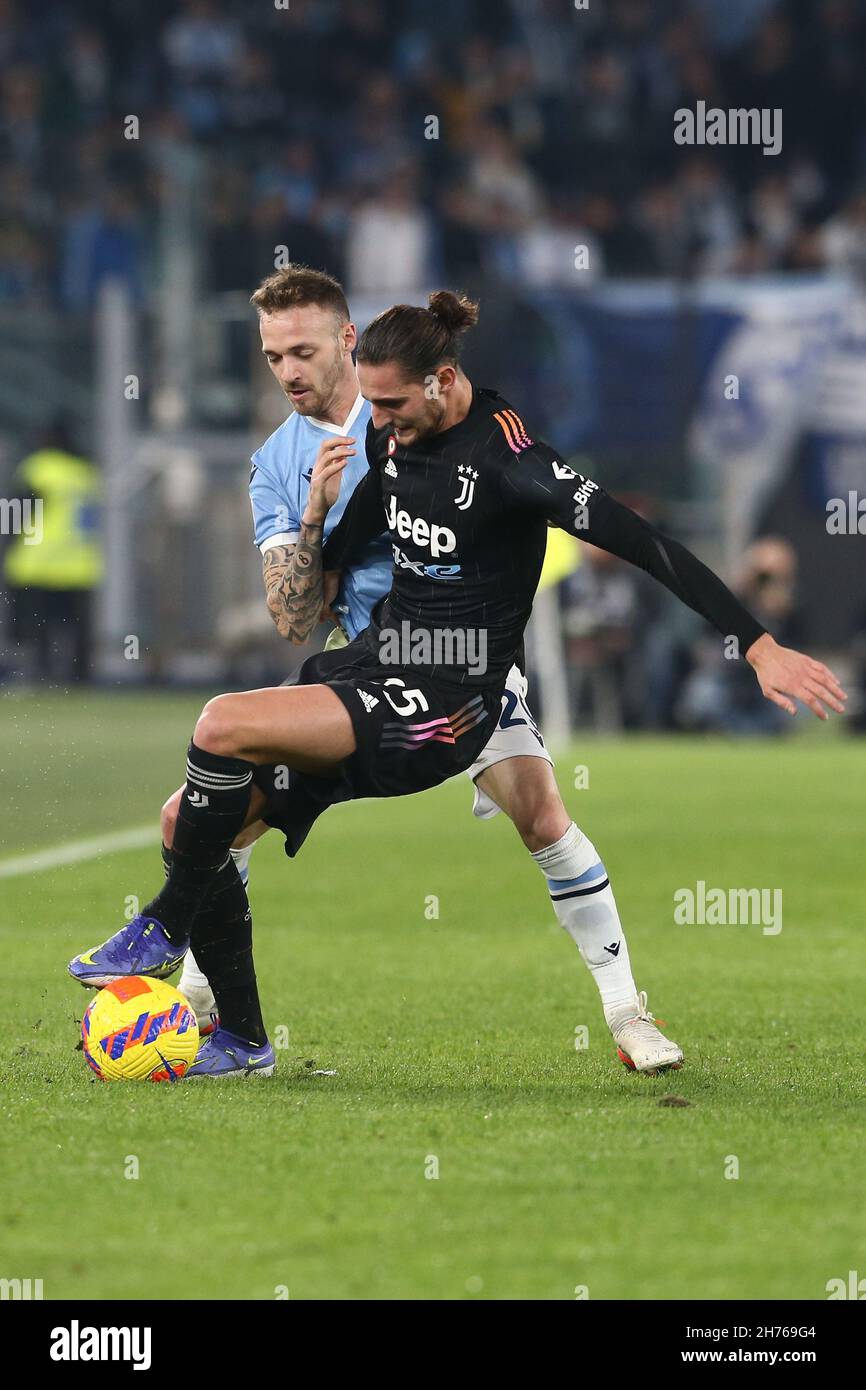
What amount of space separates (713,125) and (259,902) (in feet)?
45.9

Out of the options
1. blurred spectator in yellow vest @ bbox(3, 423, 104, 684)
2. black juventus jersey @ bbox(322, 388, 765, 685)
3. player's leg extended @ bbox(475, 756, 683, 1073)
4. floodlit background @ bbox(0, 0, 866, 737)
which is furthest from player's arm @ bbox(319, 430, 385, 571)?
blurred spectator in yellow vest @ bbox(3, 423, 104, 684)

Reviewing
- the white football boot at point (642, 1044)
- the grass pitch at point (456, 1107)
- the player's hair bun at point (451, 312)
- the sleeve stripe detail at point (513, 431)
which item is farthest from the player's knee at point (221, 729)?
the white football boot at point (642, 1044)

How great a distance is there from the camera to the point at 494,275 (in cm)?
1912

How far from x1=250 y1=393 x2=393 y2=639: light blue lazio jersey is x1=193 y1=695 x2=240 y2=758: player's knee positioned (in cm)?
86

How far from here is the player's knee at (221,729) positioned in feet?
17.0

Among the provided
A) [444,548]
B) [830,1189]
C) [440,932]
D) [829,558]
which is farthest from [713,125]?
[830,1189]

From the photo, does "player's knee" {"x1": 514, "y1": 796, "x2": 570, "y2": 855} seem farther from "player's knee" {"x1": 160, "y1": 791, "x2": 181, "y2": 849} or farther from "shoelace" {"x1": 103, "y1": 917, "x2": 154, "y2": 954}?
"shoelace" {"x1": 103, "y1": 917, "x2": 154, "y2": 954}

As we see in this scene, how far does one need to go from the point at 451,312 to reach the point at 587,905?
162 centimetres

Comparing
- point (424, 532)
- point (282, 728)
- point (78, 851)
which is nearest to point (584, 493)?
point (424, 532)

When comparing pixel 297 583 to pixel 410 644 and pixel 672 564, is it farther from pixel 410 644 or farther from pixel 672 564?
pixel 672 564

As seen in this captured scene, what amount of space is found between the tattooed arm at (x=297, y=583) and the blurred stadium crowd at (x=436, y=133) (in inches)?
504

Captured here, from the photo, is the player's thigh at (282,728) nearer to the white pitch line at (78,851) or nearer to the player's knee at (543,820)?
the player's knee at (543,820)

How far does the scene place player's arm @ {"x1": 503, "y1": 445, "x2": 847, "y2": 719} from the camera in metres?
5.00

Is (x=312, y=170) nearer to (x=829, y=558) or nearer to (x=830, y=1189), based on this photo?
(x=829, y=558)
